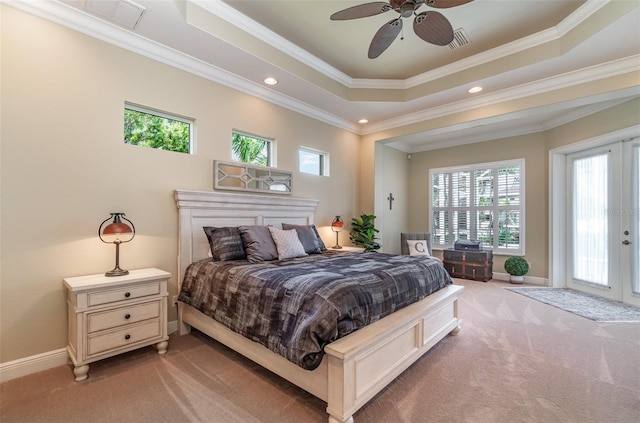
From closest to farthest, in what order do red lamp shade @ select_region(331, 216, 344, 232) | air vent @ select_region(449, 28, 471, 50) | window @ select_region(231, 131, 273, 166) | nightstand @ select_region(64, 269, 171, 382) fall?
1. nightstand @ select_region(64, 269, 171, 382)
2. air vent @ select_region(449, 28, 471, 50)
3. window @ select_region(231, 131, 273, 166)
4. red lamp shade @ select_region(331, 216, 344, 232)

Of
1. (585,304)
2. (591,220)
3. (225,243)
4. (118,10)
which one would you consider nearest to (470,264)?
(585,304)

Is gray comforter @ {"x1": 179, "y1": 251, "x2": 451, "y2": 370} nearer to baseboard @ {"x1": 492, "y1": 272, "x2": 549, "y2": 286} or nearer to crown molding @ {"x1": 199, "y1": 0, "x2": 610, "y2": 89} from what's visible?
crown molding @ {"x1": 199, "y1": 0, "x2": 610, "y2": 89}

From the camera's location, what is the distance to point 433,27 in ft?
7.56

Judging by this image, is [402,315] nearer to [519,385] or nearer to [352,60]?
[519,385]

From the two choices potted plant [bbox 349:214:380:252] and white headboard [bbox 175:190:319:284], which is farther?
potted plant [bbox 349:214:380:252]

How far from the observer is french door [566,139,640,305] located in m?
3.87

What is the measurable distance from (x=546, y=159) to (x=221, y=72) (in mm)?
5533

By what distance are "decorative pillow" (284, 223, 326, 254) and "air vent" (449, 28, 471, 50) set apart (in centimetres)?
271

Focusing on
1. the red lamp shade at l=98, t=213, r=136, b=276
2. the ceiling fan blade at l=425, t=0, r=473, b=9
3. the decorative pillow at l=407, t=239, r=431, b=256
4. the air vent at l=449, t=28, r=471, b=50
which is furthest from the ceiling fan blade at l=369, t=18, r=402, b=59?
the decorative pillow at l=407, t=239, r=431, b=256

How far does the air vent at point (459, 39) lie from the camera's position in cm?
311

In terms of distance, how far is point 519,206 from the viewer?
17.6 ft

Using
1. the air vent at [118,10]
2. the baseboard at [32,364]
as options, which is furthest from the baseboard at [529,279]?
the air vent at [118,10]

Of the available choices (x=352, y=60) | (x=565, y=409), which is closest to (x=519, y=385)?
(x=565, y=409)

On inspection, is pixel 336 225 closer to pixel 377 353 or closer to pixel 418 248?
pixel 418 248
